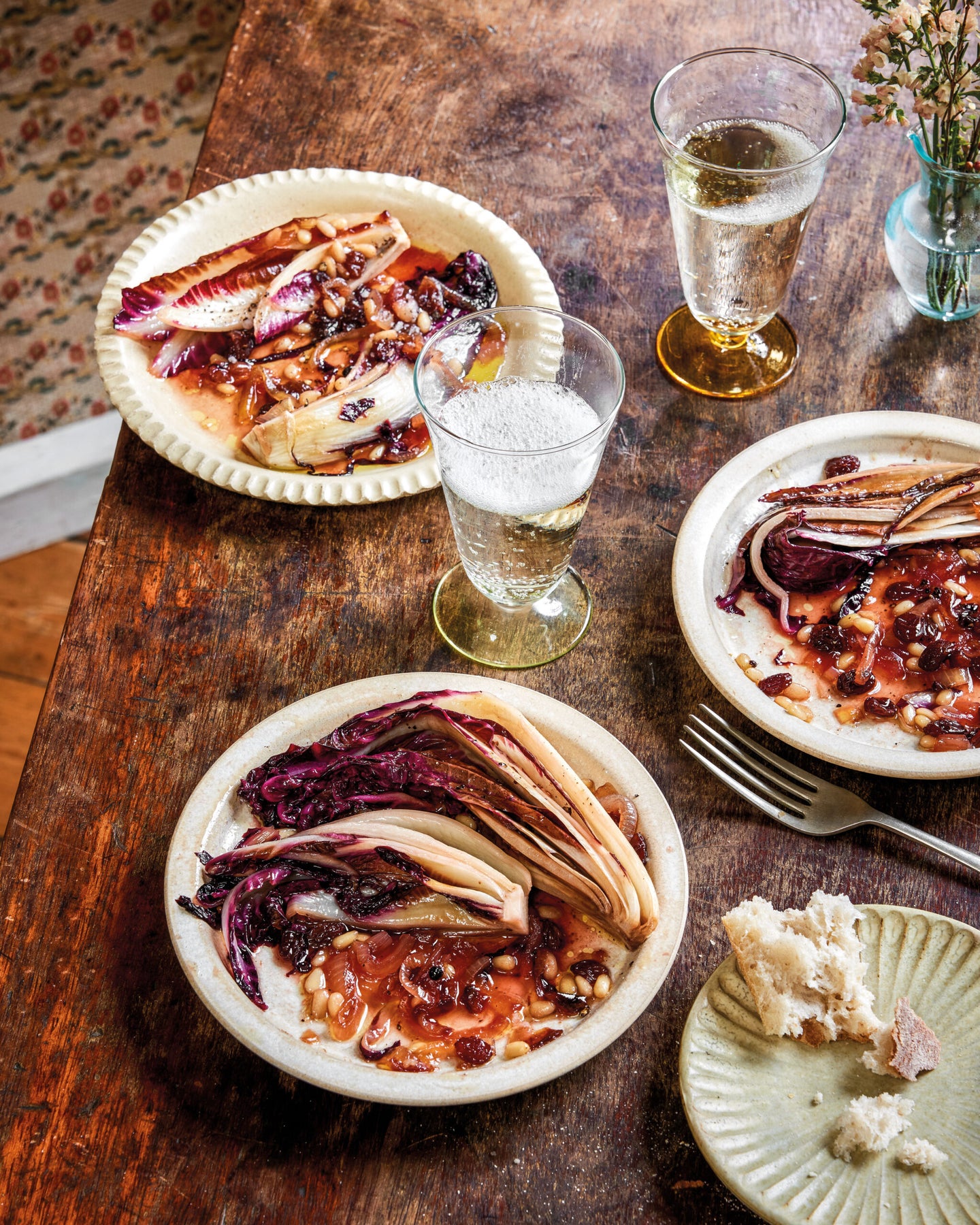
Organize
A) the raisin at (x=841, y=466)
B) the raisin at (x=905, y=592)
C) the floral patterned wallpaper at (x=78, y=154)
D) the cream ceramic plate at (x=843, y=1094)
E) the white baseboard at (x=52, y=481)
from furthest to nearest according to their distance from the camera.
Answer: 1. the white baseboard at (x=52, y=481)
2. the floral patterned wallpaper at (x=78, y=154)
3. the raisin at (x=841, y=466)
4. the raisin at (x=905, y=592)
5. the cream ceramic plate at (x=843, y=1094)

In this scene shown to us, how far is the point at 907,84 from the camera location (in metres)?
1.79

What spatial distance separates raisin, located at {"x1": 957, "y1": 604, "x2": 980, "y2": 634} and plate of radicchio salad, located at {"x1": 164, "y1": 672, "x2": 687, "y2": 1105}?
603 millimetres

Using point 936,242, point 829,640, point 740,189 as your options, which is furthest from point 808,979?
point 936,242

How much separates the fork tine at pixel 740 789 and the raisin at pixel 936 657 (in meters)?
0.33

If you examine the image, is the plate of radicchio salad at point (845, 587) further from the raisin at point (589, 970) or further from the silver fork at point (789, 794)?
the raisin at point (589, 970)

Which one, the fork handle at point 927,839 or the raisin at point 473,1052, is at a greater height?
the raisin at point 473,1052

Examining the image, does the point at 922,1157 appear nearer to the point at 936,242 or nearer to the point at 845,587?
the point at 845,587

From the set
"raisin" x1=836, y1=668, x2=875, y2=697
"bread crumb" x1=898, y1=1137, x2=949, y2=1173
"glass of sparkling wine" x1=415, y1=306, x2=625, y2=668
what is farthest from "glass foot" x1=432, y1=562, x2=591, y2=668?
"bread crumb" x1=898, y1=1137, x2=949, y2=1173

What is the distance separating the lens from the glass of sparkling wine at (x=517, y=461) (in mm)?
1595

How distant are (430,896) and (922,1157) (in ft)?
2.13

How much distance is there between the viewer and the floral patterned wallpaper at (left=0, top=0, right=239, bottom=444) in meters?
4.09

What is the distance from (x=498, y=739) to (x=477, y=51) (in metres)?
1.97

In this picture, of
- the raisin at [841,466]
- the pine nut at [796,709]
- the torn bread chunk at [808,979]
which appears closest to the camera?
the torn bread chunk at [808,979]

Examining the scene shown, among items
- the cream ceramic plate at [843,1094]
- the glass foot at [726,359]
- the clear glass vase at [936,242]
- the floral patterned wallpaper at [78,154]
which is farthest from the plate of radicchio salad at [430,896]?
the floral patterned wallpaper at [78,154]
